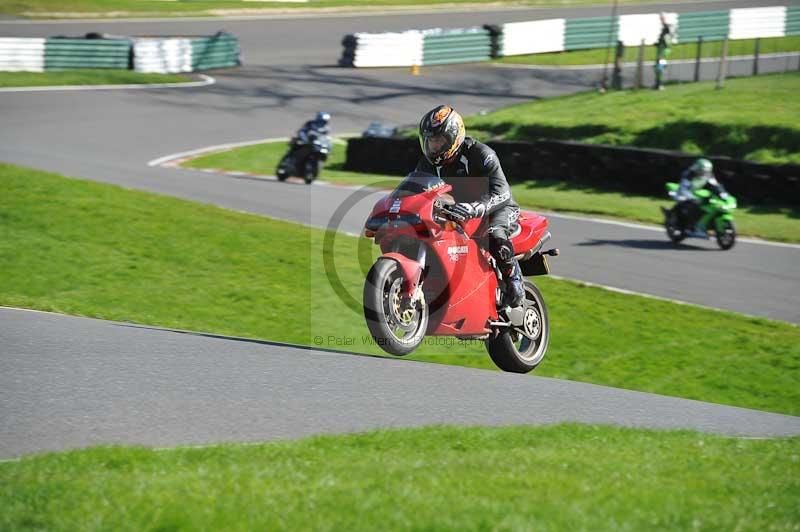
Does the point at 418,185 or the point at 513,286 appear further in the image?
the point at 513,286

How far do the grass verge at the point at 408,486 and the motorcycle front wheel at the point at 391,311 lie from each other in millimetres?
1451

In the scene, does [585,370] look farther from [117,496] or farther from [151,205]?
[151,205]

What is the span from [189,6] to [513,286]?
4242 cm

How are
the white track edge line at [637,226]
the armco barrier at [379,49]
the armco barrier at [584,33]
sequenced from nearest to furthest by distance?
1. the white track edge line at [637,226]
2. the armco barrier at [379,49]
3. the armco barrier at [584,33]

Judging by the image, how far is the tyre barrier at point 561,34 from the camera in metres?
39.2

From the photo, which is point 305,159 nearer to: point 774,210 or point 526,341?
point 774,210

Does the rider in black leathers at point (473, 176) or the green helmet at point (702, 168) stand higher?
the rider in black leathers at point (473, 176)

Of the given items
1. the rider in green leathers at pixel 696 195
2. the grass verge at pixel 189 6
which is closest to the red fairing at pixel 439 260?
the rider in green leathers at pixel 696 195

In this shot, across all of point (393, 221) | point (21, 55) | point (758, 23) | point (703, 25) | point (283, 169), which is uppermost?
point (758, 23)

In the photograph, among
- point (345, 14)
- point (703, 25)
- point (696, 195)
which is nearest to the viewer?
point (696, 195)

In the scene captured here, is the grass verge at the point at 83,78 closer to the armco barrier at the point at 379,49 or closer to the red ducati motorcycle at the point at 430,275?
the armco barrier at the point at 379,49

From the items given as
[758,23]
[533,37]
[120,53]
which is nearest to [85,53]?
[120,53]

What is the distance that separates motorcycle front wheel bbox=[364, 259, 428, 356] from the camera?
702cm

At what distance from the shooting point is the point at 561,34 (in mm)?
42094
